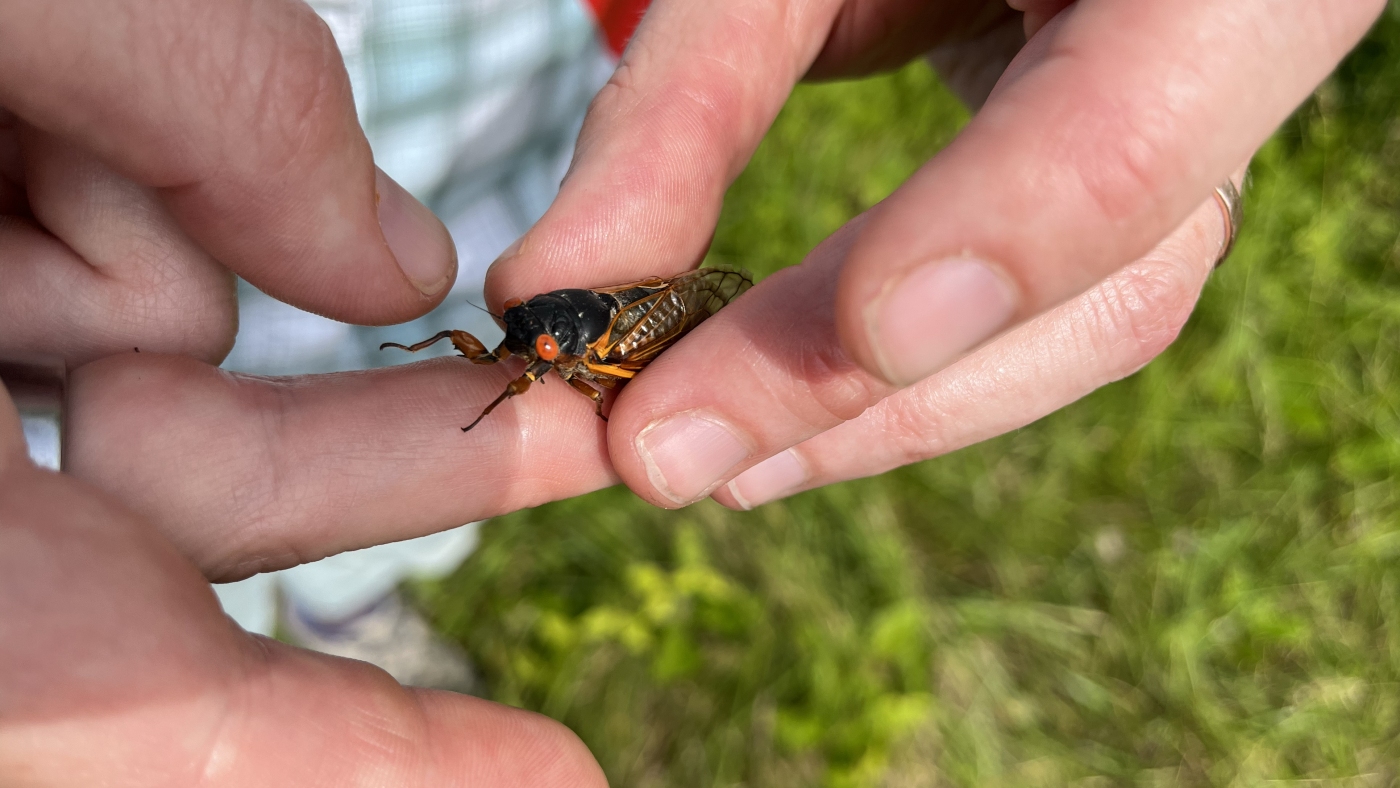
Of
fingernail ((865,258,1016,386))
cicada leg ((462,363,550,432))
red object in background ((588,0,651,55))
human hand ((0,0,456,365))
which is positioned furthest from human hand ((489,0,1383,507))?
human hand ((0,0,456,365))

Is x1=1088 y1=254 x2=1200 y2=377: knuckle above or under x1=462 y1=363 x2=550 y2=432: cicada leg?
under

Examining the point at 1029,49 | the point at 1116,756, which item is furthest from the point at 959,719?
the point at 1029,49

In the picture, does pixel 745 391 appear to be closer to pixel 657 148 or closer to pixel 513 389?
pixel 513 389

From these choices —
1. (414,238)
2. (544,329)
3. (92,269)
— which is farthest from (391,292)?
(92,269)

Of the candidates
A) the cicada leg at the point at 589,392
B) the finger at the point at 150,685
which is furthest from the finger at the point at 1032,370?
the finger at the point at 150,685

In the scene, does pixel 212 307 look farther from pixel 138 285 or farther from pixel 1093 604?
pixel 1093 604

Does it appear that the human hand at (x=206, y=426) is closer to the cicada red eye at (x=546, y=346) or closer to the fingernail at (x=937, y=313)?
the cicada red eye at (x=546, y=346)

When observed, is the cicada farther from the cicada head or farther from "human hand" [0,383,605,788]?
"human hand" [0,383,605,788]

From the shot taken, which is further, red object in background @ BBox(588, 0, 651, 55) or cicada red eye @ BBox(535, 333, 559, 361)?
red object in background @ BBox(588, 0, 651, 55)
